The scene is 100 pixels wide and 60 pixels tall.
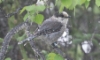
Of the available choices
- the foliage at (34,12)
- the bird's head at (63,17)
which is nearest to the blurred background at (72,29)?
the bird's head at (63,17)

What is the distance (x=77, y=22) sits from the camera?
4.73 meters

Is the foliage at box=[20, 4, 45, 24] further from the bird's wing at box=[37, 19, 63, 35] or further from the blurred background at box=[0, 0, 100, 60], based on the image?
the blurred background at box=[0, 0, 100, 60]

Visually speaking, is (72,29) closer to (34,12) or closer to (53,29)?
(53,29)

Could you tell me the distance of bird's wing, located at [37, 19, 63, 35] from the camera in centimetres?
360

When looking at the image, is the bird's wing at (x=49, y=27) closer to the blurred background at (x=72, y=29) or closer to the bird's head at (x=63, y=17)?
the bird's head at (x=63, y=17)

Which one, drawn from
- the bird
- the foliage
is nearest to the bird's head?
the bird

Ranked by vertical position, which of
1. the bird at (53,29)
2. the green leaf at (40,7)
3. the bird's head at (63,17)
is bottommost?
the green leaf at (40,7)

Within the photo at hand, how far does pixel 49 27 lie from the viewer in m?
3.74

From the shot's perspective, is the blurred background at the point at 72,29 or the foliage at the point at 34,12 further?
the blurred background at the point at 72,29

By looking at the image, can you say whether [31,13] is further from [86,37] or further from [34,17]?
[86,37]

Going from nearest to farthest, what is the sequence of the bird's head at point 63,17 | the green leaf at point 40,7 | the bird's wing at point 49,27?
1. the green leaf at point 40,7
2. the bird's wing at point 49,27
3. the bird's head at point 63,17

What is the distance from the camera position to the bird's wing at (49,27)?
11.8 feet

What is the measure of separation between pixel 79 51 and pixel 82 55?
0.42 ft

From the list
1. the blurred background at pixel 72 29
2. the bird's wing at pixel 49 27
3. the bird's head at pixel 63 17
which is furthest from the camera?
the blurred background at pixel 72 29
